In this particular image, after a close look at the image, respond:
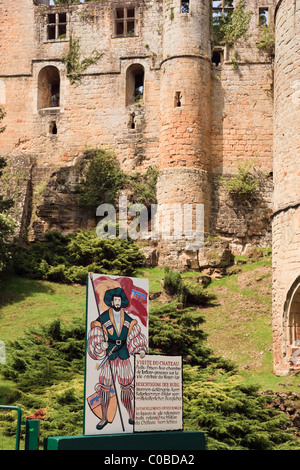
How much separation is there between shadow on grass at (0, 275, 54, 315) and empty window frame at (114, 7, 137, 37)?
1107 cm

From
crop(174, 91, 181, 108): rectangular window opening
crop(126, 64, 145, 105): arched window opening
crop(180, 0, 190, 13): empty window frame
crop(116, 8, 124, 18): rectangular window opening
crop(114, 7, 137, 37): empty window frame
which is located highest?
crop(116, 8, 124, 18): rectangular window opening

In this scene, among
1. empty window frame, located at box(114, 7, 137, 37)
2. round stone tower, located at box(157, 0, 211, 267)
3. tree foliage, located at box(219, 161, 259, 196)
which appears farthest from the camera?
empty window frame, located at box(114, 7, 137, 37)

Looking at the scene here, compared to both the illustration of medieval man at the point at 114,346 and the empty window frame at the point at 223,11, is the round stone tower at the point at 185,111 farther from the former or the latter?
the illustration of medieval man at the point at 114,346

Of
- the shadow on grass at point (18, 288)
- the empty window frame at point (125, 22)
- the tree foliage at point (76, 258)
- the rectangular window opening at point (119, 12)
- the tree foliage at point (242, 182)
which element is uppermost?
the rectangular window opening at point (119, 12)

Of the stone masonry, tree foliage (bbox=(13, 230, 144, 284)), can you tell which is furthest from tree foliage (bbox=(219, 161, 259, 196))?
tree foliage (bbox=(13, 230, 144, 284))

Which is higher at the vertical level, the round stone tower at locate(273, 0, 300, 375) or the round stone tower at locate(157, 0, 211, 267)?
the round stone tower at locate(157, 0, 211, 267)

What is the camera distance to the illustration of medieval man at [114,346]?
790cm

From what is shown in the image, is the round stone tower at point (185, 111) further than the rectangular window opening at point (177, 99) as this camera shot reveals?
No

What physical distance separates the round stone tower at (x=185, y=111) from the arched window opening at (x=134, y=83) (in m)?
1.96

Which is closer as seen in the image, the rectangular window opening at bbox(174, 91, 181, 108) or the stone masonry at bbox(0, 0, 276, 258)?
the stone masonry at bbox(0, 0, 276, 258)

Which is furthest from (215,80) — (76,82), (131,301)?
(131,301)

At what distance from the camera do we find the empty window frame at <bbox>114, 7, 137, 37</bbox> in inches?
1139

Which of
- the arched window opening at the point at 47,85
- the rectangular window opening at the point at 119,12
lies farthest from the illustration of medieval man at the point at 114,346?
the rectangular window opening at the point at 119,12

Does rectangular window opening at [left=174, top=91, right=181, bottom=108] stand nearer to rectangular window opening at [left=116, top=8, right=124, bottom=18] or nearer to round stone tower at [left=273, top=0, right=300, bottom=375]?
rectangular window opening at [left=116, top=8, right=124, bottom=18]
